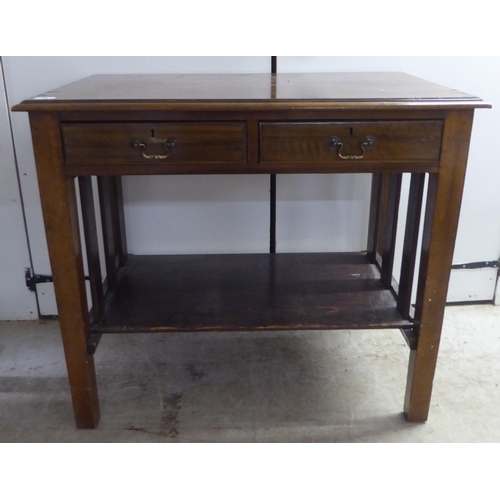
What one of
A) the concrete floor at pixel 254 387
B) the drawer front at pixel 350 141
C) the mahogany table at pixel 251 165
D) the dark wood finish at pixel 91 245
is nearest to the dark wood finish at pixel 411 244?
the mahogany table at pixel 251 165

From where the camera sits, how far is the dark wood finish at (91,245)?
1.47 meters

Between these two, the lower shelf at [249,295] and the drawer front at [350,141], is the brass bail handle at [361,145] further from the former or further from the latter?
the lower shelf at [249,295]

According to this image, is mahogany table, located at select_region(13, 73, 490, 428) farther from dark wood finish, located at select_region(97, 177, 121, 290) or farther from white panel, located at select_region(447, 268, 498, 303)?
white panel, located at select_region(447, 268, 498, 303)

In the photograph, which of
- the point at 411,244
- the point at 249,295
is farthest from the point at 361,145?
the point at 249,295

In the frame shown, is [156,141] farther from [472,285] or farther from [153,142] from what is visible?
[472,285]

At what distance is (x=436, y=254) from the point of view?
54.9 inches

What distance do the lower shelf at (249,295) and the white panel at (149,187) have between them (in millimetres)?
103

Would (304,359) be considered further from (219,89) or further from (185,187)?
(219,89)

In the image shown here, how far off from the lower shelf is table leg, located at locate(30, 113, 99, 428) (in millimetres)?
88

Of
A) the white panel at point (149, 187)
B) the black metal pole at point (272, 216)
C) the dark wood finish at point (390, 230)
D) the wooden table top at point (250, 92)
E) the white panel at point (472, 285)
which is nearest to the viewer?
the wooden table top at point (250, 92)

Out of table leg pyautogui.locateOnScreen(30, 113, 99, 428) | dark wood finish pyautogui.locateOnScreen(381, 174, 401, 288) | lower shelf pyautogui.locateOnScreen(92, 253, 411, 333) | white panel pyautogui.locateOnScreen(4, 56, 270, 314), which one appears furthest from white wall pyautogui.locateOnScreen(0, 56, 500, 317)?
table leg pyautogui.locateOnScreen(30, 113, 99, 428)

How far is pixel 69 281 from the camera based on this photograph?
140 centimetres

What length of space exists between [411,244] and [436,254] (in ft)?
0.47

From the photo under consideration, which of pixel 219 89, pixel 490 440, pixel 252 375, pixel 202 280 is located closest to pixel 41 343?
pixel 202 280
